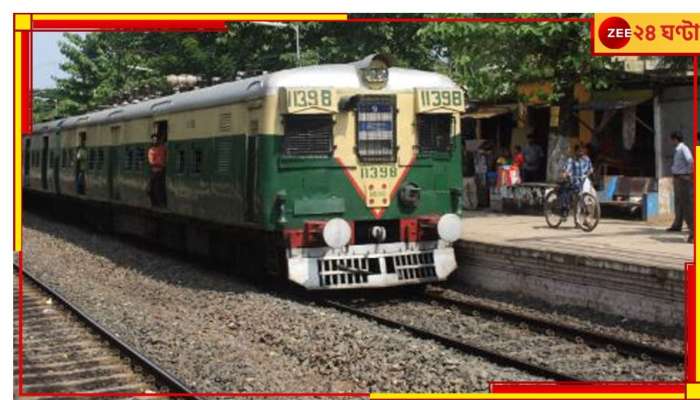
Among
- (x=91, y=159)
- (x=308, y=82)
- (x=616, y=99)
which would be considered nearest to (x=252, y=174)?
(x=308, y=82)

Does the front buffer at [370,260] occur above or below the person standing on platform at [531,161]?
below

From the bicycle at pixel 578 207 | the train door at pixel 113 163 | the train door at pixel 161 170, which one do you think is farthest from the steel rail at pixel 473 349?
the train door at pixel 113 163

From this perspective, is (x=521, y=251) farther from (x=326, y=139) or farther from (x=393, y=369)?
(x=393, y=369)

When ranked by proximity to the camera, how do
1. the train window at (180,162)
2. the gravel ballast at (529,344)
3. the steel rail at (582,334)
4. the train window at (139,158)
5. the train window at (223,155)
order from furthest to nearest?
the train window at (139,158)
the train window at (180,162)
the train window at (223,155)
the steel rail at (582,334)
the gravel ballast at (529,344)

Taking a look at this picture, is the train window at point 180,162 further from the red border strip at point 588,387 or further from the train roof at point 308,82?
the red border strip at point 588,387

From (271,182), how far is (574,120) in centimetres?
1207

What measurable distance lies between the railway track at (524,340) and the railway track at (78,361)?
3.05 meters

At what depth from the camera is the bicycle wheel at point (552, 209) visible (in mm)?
16078

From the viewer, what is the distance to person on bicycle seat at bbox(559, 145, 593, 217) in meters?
15.7

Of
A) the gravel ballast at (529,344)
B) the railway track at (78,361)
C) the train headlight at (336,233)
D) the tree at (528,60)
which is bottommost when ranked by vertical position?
the railway track at (78,361)

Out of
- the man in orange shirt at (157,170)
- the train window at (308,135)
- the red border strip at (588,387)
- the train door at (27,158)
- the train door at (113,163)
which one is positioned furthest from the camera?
the train door at (27,158)

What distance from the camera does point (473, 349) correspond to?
9.27 metres

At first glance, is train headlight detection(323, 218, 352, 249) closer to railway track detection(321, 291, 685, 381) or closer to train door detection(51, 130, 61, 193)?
railway track detection(321, 291, 685, 381)

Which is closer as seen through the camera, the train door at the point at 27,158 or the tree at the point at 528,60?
the tree at the point at 528,60
